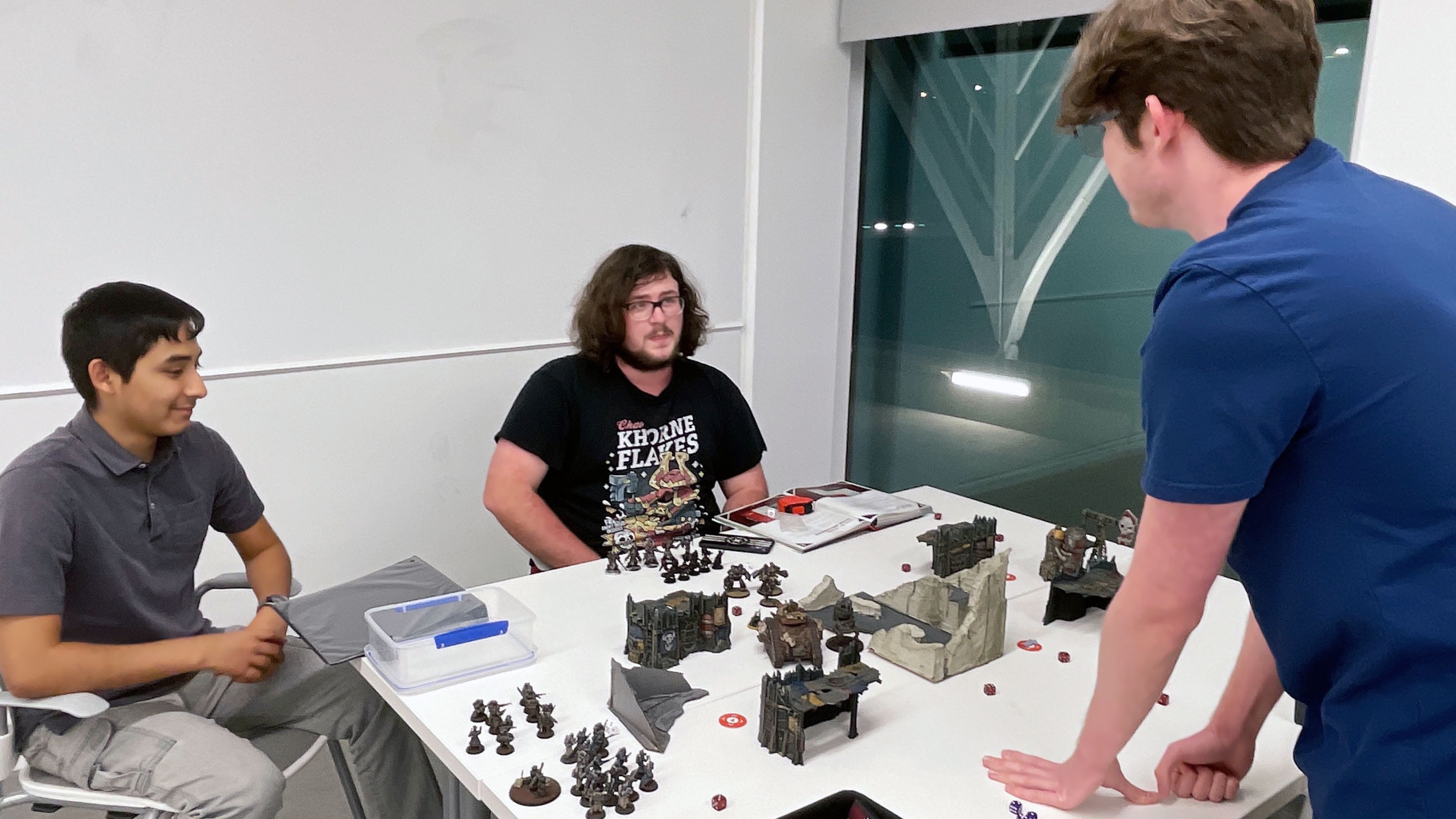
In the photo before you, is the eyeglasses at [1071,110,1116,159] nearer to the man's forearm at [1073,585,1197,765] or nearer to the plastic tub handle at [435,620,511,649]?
the man's forearm at [1073,585,1197,765]

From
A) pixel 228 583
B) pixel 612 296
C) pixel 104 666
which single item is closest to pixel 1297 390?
pixel 104 666

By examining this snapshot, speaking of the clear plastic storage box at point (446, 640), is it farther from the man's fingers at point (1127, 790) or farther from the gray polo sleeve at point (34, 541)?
the man's fingers at point (1127, 790)

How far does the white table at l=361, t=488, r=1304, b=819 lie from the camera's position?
4.54 feet

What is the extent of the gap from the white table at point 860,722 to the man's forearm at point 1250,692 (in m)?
0.10

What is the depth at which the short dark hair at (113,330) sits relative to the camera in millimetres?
1881

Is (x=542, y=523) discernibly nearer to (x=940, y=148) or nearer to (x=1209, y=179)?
(x=1209, y=179)

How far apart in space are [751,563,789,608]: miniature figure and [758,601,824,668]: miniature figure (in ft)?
0.78

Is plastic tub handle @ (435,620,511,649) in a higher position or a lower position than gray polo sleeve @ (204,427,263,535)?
lower

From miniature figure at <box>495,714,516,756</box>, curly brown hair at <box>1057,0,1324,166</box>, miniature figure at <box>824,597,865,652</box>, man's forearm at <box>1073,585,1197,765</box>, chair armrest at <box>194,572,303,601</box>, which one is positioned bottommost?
chair armrest at <box>194,572,303,601</box>

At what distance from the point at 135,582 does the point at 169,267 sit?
1026mm

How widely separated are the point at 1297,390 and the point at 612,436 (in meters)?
1.90

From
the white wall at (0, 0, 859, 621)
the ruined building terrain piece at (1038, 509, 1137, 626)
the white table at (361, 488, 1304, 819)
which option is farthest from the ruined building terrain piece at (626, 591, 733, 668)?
the white wall at (0, 0, 859, 621)

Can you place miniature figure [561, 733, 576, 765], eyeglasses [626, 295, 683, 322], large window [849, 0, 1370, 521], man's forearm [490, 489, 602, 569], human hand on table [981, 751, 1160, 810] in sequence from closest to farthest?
1. human hand on table [981, 751, 1160, 810]
2. miniature figure [561, 733, 576, 765]
3. man's forearm [490, 489, 602, 569]
4. eyeglasses [626, 295, 683, 322]
5. large window [849, 0, 1370, 521]

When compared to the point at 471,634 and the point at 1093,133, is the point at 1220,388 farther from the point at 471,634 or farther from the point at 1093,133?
the point at 471,634
